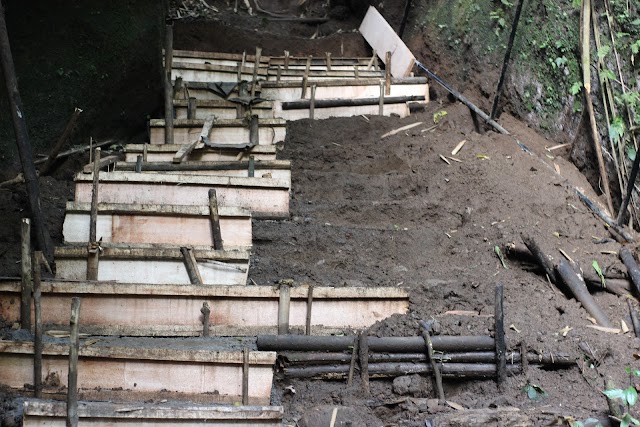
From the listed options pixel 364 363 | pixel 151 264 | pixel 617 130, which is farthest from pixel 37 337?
pixel 617 130

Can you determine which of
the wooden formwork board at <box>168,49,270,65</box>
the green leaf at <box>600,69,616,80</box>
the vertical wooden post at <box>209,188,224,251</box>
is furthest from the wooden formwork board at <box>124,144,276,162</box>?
the wooden formwork board at <box>168,49,270,65</box>

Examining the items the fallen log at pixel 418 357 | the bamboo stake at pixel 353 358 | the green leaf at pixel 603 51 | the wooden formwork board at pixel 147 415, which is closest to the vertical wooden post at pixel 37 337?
the wooden formwork board at pixel 147 415

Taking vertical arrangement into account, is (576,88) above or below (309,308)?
above

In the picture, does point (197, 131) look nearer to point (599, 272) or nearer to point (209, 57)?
point (209, 57)

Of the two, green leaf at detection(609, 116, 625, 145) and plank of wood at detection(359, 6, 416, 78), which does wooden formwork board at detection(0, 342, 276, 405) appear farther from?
plank of wood at detection(359, 6, 416, 78)

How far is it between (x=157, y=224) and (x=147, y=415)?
184 cm

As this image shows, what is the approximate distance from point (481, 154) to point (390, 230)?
1655 millimetres

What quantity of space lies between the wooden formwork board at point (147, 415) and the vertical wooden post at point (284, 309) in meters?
0.77

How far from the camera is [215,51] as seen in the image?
38.3ft

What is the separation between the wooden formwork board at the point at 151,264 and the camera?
18.7ft

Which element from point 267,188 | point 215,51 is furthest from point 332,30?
point 267,188

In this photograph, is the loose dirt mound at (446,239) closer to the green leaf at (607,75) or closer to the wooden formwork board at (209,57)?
the green leaf at (607,75)

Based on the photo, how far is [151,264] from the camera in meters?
5.77

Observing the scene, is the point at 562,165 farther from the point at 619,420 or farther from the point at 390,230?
the point at 619,420
